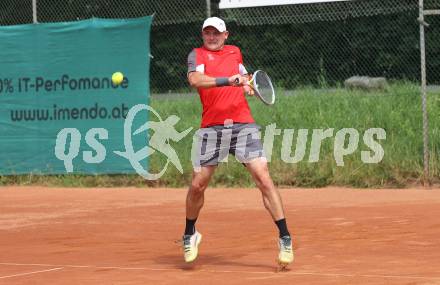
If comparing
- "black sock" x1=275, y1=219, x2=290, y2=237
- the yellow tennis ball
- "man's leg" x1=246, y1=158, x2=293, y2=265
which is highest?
the yellow tennis ball

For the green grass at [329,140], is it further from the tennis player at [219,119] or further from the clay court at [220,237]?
the tennis player at [219,119]

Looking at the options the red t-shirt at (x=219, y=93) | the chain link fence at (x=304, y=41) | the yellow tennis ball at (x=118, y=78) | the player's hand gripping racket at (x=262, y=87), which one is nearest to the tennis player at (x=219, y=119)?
the red t-shirt at (x=219, y=93)

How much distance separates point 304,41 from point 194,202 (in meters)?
10.9

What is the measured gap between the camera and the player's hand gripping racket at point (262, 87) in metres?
7.70

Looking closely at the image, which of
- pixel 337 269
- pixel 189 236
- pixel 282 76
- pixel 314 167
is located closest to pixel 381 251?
pixel 337 269

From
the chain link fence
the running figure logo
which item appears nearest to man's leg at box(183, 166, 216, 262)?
the running figure logo

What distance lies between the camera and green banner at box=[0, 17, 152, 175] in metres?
14.9

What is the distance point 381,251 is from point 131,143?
698cm

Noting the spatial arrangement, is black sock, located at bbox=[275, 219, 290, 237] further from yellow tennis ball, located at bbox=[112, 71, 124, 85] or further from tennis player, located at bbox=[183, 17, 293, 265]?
yellow tennis ball, located at bbox=[112, 71, 124, 85]

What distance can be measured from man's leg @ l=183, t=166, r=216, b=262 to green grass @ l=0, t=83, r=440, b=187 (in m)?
6.18

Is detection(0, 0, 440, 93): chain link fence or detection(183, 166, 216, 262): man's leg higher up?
detection(0, 0, 440, 93): chain link fence

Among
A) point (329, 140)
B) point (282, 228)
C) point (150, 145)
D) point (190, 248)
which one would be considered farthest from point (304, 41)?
point (282, 228)

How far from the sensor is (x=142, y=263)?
8305 millimetres

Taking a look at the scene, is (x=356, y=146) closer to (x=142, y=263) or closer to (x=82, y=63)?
(x=82, y=63)
